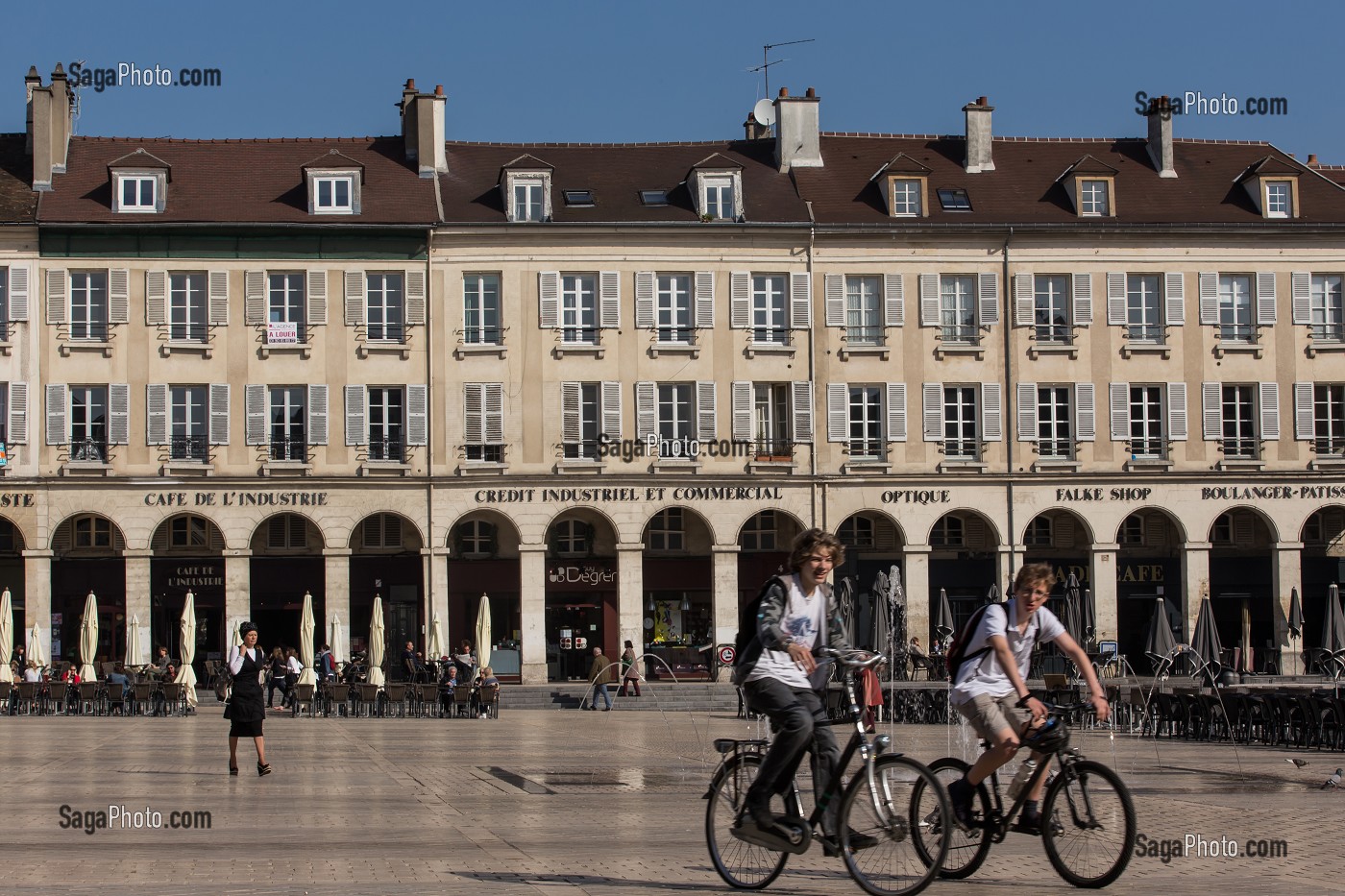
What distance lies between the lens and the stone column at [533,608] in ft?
162

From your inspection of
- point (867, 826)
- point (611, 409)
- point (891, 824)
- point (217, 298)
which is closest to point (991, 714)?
point (891, 824)

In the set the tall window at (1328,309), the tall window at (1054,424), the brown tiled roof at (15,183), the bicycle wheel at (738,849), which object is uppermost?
the brown tiled roof at (15,183)

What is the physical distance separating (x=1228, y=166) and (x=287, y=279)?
89.3ft

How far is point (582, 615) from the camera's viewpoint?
168ft

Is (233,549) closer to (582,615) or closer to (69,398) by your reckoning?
(69,398)

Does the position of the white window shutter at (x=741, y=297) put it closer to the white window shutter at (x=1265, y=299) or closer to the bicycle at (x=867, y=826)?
the white window shutter at (x=1265, y=299)

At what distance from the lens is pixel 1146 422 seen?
51.3m

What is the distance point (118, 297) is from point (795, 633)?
41.7 meters

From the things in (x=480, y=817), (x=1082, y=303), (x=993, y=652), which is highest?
(x=1082, y=303)

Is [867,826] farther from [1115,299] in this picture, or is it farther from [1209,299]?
[1209,299]

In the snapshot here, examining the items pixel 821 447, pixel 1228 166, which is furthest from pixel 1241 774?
pixel 1228 166

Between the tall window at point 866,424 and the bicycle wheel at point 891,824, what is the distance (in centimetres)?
4061

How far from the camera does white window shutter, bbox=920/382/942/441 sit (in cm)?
5075

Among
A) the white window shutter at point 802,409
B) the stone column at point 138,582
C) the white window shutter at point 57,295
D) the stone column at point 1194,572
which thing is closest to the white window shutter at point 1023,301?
the white window shutter at point 802,409
